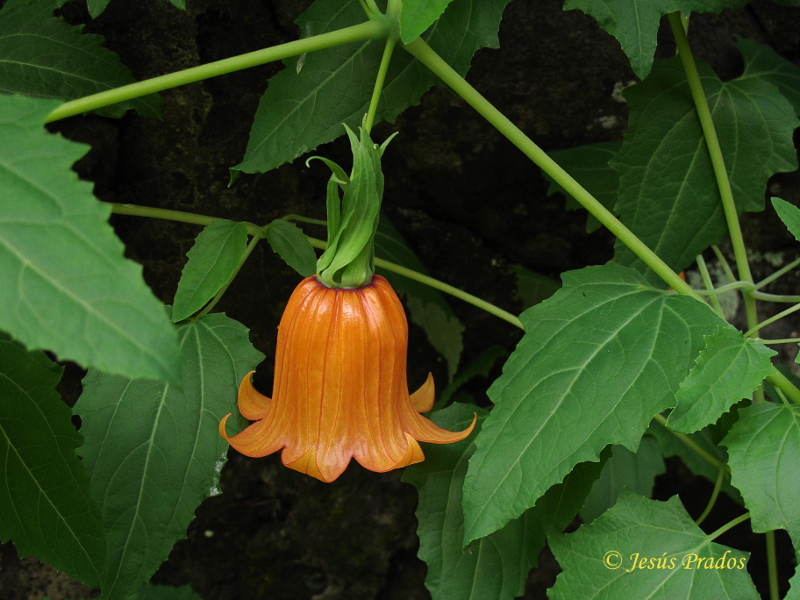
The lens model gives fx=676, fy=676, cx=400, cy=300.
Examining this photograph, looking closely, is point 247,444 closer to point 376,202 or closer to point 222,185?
point 376,202

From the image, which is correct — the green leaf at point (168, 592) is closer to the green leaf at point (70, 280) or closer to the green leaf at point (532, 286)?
the green leaf at point (532, 286)

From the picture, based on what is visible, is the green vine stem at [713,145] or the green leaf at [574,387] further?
the green vine stem at [713,145]

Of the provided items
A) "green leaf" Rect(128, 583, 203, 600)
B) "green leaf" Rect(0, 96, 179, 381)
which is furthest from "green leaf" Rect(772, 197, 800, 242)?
"green leaf" Rect(128, 583, 203, 600)

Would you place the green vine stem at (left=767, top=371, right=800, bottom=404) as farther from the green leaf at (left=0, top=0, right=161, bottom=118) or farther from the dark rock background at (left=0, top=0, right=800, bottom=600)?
the green leaf at (left=0, top=0, right=161, bottom=118)

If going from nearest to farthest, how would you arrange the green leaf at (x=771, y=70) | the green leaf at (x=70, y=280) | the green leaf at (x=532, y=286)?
Answer: the green leaf at (x=70, y=280), the green leaf at (x=771, y=70), the green leaf at (x=532, y=286)

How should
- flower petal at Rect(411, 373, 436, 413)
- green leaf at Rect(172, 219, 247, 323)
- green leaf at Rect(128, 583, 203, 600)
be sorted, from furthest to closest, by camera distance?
green leaf at Rect(128, 583, 203, 600), flower petal at Rect(411, 373, 436, 413), green leaf at Rect(172, 219, 247, 323)

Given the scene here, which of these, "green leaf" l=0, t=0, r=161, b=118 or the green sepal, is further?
"green leaf" l=0, t=0, r=161, b=118

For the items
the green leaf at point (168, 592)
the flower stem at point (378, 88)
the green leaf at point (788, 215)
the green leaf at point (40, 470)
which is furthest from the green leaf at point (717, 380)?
the green leaf at point (168, 592)

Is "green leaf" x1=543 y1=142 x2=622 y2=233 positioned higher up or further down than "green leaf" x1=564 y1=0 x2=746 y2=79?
further down
